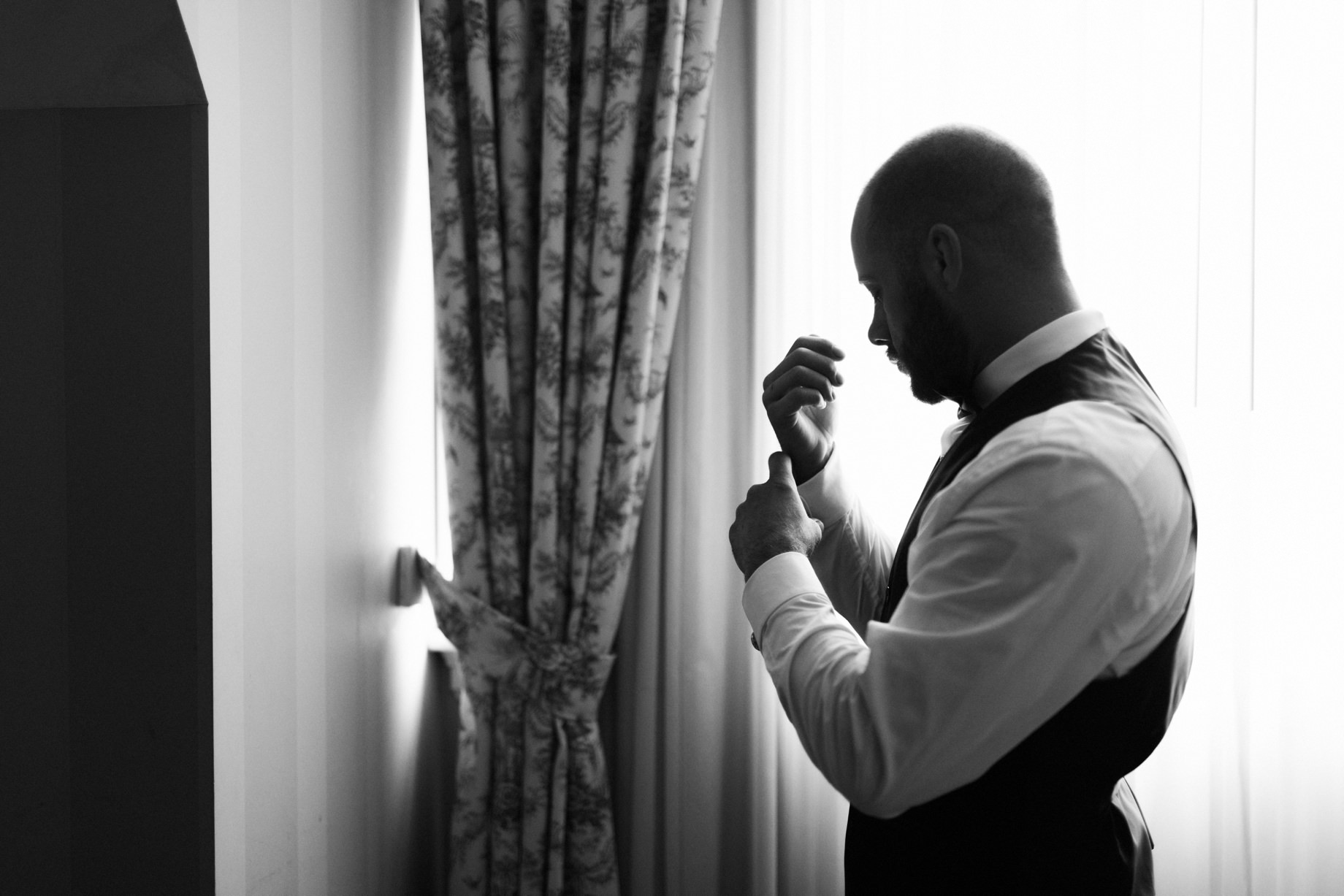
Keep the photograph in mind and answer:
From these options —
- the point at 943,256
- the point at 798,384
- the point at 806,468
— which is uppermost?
the point at 943,256

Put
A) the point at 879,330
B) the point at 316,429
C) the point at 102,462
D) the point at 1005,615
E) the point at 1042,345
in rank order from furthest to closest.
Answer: the point at 316,429 < the point at 102,462 < the point at 879,330 < the point at 1042,345 < the point at 1005,615

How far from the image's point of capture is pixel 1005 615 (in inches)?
36.1

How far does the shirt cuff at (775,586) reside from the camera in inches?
43.3

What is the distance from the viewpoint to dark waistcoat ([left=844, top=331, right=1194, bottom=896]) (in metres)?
1.00

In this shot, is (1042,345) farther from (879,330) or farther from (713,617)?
(713,617)

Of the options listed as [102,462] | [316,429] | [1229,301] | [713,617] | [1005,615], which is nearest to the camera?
[1005,615]

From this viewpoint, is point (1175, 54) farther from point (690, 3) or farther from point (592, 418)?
point (592, 418)

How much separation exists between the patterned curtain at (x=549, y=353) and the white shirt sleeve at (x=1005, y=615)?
45.2 inches

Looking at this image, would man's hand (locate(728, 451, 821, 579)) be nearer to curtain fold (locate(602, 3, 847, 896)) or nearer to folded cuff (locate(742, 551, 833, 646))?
folded cuff (locate(742, 551, 833, 646))

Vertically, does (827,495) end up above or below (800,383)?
below

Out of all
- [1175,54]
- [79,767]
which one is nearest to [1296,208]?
[1175,54]

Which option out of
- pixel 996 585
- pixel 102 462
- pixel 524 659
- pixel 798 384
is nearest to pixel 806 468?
pixel 798 384

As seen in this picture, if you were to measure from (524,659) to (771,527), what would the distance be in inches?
42.6

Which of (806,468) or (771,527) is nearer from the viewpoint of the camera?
(771,527)
